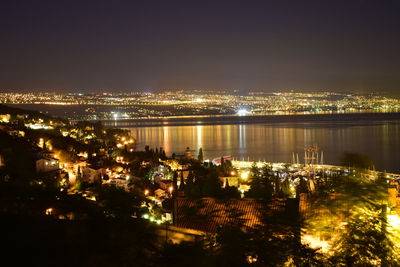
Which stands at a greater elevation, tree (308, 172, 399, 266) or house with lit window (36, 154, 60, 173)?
tree (308, 172, 399, 266)

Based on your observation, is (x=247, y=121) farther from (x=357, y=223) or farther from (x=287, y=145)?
(x=357, y=223)

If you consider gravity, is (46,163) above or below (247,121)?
above

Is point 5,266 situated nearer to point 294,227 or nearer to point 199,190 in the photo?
point 294,227

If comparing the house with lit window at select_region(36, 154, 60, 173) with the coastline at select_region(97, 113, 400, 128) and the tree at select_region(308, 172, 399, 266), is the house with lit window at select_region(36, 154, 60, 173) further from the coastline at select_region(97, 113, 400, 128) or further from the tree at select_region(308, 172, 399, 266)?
the coastline at select_region(97, 113, 400, 128)

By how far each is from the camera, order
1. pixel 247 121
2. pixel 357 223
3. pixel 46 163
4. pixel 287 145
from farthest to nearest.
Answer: pixel 247 121 → pixel 287 145 → pixel 46 163 → pixel 357 223

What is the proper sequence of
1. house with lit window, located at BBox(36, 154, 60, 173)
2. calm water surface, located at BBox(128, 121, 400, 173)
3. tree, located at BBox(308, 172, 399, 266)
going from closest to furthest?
1. tree, located at BBox(308, 172, 399, 266)
2. house with lit window, located at BBox(36, 154, 60, 173)
3. calm water surface, located at BBox(128, 121, 400, 173)

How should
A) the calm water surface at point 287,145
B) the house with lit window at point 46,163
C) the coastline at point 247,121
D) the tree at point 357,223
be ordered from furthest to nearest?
the coastline at point 247,121, the calm water surface at point 287,145, the house with lit window at point 46,163, the tree at point 357,223

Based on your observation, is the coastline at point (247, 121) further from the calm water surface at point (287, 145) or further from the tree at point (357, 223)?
the tree at point (357, 223)

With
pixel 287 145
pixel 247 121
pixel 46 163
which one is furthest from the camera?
pixel 247 121

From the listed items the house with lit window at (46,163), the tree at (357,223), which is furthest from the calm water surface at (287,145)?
the tree at (357,223)

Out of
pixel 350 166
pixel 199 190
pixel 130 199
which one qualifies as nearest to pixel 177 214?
pixel 130 199

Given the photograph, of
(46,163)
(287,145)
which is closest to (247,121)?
(287,145)

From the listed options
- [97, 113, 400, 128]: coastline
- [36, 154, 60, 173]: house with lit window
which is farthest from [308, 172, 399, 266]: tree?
[97, 113, 400, 128]: coastline
